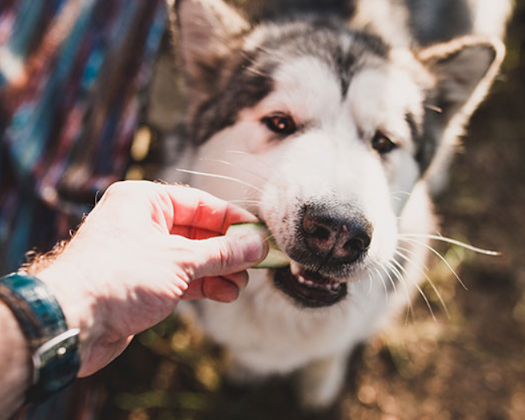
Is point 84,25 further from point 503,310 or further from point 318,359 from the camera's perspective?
point 503,310

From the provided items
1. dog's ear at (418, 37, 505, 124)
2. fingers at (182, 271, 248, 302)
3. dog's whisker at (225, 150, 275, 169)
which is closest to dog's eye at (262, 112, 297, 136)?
Answer: dog's whisker at (225, 150, 275, 169)

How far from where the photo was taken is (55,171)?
2.68 m

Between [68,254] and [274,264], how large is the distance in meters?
0.73

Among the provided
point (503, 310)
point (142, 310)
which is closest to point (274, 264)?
point (142, 310)

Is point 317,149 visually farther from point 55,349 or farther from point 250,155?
point 55,349

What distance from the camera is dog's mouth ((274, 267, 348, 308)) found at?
1.83 meters

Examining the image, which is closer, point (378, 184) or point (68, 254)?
point (68, 254)

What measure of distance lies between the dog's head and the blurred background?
794mm

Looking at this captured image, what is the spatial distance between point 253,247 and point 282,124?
66 centimetres

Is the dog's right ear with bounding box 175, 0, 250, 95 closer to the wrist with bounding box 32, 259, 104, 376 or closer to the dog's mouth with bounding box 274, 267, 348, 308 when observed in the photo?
the dog's mouth with bounding box 274, 267, 348, 308

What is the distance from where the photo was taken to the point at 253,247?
158 cm

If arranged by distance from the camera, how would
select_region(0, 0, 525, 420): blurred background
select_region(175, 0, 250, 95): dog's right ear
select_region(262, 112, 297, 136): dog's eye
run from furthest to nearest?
select_region(0, 0, 525, 420): blurred background < select_region(175, 0, 250, 95): dog's right ear < select_region(262, 112, 297, 136): dog's eye

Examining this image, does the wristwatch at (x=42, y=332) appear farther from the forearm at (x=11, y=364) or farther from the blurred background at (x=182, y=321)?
the blurred background at (x=182, y=321)

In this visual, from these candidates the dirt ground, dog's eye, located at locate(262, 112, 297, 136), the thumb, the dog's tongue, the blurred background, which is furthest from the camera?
the dirt ground
